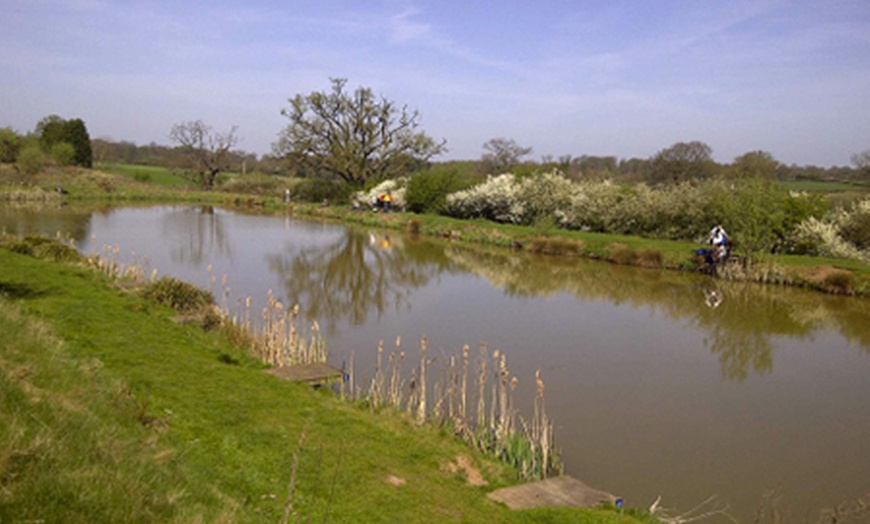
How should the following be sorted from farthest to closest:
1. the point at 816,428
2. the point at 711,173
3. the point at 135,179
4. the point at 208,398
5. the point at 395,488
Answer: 1. the point at 135,179
2. the point at 711,173
3. the point at 816,428
4. the point at 208,398
5. the point at 395,488

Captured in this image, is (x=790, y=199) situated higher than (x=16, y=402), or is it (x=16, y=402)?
(x=790, y=199)

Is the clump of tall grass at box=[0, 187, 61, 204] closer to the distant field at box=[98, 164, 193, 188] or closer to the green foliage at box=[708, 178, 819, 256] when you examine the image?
the distant field at box=[98, 164, 193, 188]

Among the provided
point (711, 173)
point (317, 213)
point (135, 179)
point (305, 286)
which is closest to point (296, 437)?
point (305, 286)

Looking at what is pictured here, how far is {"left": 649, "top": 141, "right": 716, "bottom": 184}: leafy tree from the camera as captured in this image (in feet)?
176

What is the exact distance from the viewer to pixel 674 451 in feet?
27.1

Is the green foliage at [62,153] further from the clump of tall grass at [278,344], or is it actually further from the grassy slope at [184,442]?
the clump of tall grass at [278,344]

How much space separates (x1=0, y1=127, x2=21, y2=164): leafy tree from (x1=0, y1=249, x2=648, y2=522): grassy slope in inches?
1956

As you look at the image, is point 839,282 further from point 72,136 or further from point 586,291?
point 72,136

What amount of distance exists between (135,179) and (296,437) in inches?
2236

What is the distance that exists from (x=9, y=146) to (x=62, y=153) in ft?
11.5

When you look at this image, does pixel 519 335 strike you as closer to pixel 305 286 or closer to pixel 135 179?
pixel 305 286

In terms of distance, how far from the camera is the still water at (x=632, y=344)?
789cm

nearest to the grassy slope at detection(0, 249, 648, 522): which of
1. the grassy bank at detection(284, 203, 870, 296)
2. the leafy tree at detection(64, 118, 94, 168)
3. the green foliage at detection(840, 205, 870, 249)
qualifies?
the grassy bank at detection(284, 203, 870, 296)

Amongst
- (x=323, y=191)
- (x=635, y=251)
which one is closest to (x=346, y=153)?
(x=323, y=191)
